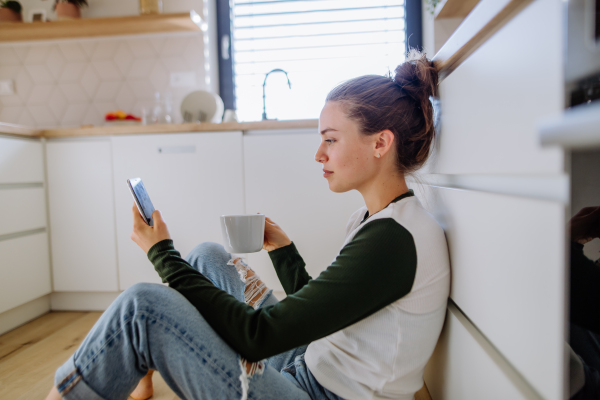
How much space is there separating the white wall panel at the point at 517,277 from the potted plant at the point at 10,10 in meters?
2.94

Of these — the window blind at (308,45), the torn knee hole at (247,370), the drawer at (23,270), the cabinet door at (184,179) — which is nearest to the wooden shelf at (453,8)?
the window blind at (308,45)

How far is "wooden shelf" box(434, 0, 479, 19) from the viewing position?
2133mm

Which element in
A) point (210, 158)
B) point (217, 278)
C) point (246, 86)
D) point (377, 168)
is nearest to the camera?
point (377, 168)

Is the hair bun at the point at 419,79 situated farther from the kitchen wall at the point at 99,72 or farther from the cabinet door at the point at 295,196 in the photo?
the kitchen wall at the point at 99,72

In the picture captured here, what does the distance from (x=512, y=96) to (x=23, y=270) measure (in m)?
2.08

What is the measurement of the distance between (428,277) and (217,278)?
56cm

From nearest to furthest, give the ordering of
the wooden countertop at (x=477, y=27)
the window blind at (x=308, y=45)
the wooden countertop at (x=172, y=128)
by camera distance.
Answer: the wooden countertop at (x=477, y=27) → the wooden countertop at (x=172, y=128) → the window blind at (x=308, y=45)

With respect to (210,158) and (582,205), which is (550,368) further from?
(210,158)

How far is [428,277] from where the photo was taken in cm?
72

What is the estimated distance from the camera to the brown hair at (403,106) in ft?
2.75

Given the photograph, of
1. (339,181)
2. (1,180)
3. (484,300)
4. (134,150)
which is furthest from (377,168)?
(1,180)

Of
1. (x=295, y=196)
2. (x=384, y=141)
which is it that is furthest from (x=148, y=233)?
(x=295, y=196)

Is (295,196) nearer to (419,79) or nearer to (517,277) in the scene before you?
(419,79)

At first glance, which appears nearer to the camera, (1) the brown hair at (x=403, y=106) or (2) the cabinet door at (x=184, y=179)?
(1) the brown hair at (x=403, y=106)
